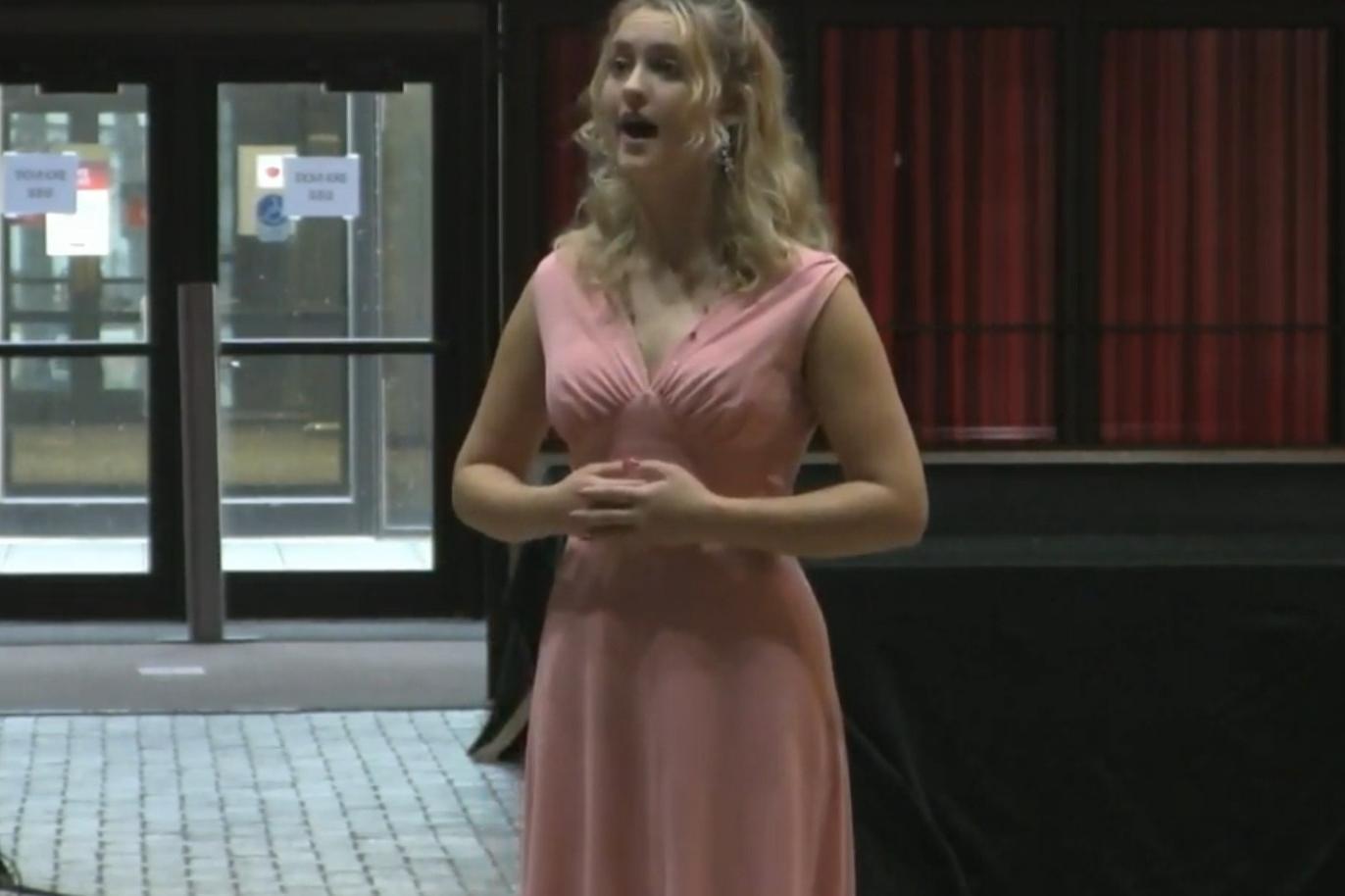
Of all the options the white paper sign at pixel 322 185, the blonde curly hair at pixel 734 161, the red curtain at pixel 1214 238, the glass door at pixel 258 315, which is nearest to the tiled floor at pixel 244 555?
the glass door at pixel 258 315

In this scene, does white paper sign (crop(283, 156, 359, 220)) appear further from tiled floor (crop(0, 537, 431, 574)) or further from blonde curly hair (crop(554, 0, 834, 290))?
blonde curly hair (crop(554, 0, 834, 290))

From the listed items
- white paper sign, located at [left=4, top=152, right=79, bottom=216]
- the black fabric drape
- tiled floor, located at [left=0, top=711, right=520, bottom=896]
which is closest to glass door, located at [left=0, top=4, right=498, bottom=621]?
white paper sign, located at [left=4, top=152, right=79, bottom=216]

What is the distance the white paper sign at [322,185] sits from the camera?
11.1 m

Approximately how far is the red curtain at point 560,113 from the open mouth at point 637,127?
21.4ft

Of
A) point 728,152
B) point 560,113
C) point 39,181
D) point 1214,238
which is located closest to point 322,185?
point 39,181

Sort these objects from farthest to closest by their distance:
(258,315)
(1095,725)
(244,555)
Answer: (244,555) < (258,315) < (1095,725)

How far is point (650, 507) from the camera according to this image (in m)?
2.76

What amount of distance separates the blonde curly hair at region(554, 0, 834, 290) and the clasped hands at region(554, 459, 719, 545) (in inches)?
9.6

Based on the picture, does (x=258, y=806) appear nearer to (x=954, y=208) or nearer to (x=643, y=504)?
(x=954, y=208)

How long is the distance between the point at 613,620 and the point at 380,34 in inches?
331

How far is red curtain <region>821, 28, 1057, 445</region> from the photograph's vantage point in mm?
9719

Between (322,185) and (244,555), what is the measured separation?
159cm

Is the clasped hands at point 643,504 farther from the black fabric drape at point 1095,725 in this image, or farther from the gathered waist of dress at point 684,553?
the black fabric drape at point 1095,725

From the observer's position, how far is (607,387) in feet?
9.39
